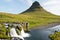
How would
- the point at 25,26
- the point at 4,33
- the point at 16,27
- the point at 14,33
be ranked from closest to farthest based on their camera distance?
1. the point at 4,33
2. the point at 14,33
3. the point at 16,27
4. the point at 25,26

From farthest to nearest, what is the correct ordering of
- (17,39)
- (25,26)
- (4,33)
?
(25,26), (4,33), (17,39)

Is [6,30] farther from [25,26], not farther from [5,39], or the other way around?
[25,26]

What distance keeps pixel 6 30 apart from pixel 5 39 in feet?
44.3

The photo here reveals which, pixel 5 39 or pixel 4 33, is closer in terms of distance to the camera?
Result: pixel 5 39

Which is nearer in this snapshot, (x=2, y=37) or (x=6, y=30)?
(x=2, y=37)

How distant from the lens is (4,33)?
347 feet

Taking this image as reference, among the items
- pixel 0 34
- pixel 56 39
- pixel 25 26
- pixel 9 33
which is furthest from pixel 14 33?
pixel 25 26

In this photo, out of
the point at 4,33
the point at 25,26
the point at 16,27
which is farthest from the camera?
the point at 25,26

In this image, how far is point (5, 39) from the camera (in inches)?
3871

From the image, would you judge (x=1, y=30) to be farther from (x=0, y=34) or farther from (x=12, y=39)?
(x=12, y=39)

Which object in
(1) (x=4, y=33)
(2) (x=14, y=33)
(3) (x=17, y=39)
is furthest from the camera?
(2) (x=14, y=33)

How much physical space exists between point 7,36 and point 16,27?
67.1ft

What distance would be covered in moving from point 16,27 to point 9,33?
12.9m

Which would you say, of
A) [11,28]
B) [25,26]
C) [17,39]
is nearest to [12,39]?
[17,39]
